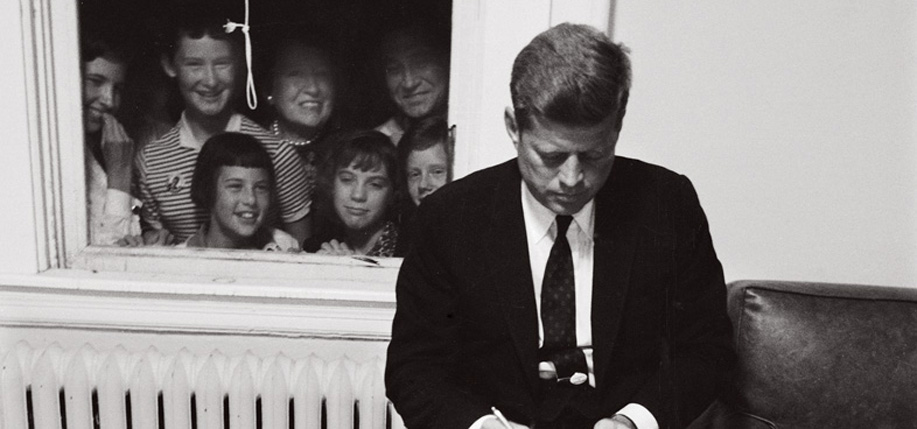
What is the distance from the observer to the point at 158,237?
1.91 meters

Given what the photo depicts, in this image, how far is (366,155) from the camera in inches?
73.6

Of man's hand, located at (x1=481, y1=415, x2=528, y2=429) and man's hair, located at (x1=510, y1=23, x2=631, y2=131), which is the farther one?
man's hand, located at (x1=481, y1=415, x2=528, y2=429)

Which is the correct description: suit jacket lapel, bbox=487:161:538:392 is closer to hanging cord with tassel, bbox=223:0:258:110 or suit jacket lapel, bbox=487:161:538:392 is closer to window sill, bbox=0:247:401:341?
window sill, bbox=0:247:401:341

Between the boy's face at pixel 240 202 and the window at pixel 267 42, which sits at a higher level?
the window at pixel 267 42

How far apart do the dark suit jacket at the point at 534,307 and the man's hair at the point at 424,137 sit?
478mm

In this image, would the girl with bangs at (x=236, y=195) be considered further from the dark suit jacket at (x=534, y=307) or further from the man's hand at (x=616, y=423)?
the man's hand at (x=616, y=423)

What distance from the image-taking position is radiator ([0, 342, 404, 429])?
1.73 meters

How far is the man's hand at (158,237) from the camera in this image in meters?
1.91

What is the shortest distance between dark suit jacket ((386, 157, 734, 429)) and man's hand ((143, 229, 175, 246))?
78 centimetres

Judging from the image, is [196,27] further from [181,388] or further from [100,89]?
[181,388]

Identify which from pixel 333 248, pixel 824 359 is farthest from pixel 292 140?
pixel 824 359

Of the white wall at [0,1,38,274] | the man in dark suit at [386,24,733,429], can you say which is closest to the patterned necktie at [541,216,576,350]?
the man in dark suit at [386,24,733,429]

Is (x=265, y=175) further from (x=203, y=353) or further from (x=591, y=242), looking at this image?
(x=591, y=242)

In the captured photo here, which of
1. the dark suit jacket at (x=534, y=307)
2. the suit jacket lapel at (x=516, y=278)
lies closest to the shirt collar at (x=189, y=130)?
the dark suit jacket at (x=534, y=307)
